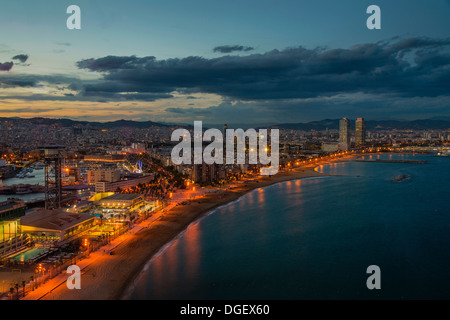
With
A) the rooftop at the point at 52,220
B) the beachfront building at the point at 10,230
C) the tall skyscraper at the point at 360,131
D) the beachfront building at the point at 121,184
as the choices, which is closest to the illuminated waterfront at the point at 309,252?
the rooftop at the point at 52,220

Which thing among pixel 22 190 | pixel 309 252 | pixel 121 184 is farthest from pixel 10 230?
pixel 22 190

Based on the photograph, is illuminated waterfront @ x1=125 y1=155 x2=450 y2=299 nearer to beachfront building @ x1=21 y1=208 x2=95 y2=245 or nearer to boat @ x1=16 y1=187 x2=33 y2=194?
beachfront building @ x1=21 y1=208 x2=95 y2=245

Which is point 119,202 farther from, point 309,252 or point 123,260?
point 309,252

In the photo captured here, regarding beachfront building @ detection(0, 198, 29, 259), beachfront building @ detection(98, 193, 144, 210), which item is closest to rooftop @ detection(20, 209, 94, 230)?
beachfront building @ detection(0, 198, 29, 259)

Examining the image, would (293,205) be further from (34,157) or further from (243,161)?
(34,157)

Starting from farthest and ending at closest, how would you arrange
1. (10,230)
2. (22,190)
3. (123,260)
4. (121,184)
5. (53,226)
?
(22,190) < (121,184) < (53,226) < (10,230) < (123,260)
